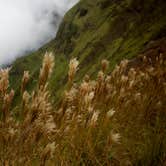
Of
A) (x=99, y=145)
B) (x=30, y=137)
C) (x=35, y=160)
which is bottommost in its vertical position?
(x=99, y=145)

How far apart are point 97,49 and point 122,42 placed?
86.9 feet

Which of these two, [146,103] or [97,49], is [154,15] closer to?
[97,49]

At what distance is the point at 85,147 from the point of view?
3746 millimetres

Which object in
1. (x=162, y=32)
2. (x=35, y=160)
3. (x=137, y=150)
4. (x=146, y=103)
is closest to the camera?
(x=35, y=160)

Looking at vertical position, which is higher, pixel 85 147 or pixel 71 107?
pixel 71 107

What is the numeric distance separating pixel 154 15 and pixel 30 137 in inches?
5737

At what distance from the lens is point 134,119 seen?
502 cm

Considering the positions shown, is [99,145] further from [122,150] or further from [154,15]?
[154,15]

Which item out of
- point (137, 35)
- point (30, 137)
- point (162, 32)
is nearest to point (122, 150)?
point (30, 137)

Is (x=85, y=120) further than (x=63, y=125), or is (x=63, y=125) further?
(x=85, y=120)

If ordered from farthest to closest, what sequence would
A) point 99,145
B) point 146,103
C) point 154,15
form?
point 154,15, point 146,103, point 99,145

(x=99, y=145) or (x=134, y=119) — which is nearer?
(x=99, y=145)

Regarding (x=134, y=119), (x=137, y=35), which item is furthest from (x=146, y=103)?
(x=137, y=35)

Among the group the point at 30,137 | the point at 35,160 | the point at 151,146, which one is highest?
the point at 30,137
